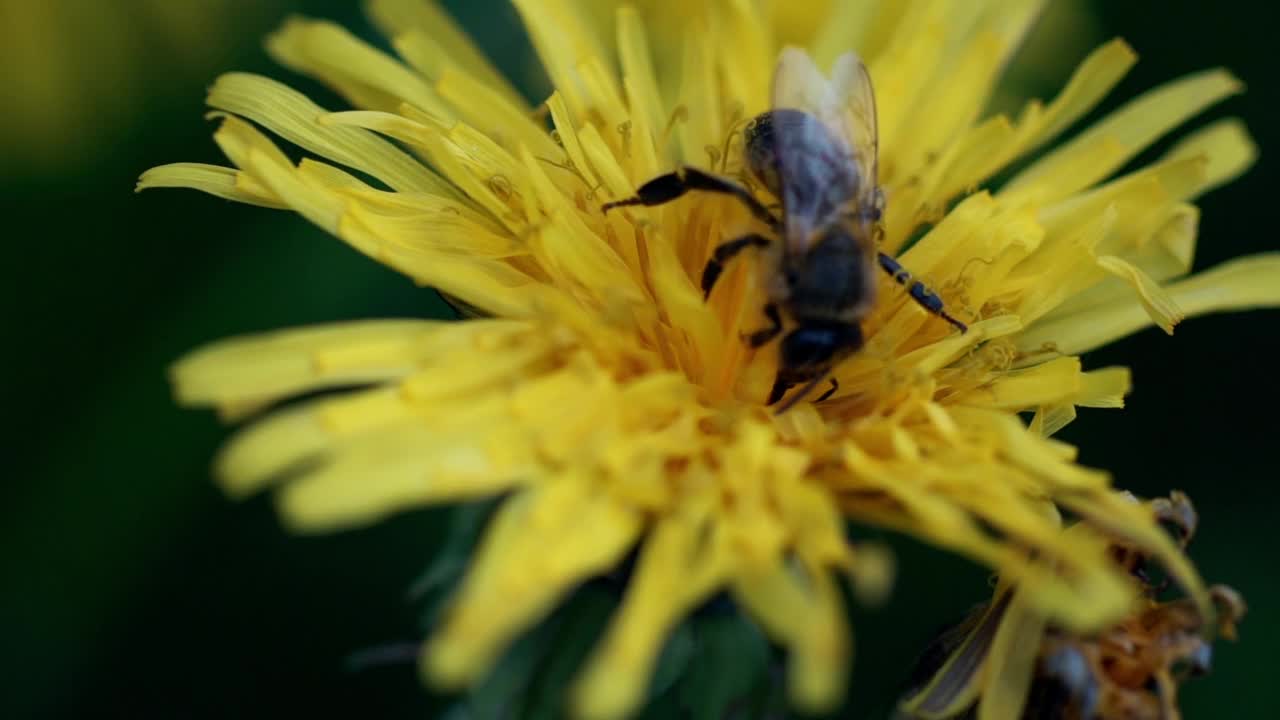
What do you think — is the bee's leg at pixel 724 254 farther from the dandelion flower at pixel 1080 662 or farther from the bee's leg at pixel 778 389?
the dandelion flower at pixel 1080 662

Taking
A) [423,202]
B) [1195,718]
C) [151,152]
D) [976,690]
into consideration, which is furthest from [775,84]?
[1195,718]

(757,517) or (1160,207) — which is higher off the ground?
(757,517)

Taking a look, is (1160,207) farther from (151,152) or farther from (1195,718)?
(151,152)

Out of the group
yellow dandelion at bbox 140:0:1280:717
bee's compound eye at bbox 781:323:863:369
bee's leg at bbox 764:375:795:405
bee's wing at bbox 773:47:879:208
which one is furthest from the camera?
bee's wing at bbox 773:47:879:208

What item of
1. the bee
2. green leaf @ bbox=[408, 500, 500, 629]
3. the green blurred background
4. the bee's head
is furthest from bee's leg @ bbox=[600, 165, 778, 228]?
the green blurred background

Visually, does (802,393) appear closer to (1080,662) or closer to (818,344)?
(818,344)

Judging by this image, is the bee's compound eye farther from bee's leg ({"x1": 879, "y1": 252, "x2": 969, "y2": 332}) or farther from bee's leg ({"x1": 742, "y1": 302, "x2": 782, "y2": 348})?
bee's leg ({"x1": 879, "y1": 252, "x2": 969, "y2": 332})

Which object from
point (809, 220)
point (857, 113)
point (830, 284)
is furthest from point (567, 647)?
point (857, 113)
